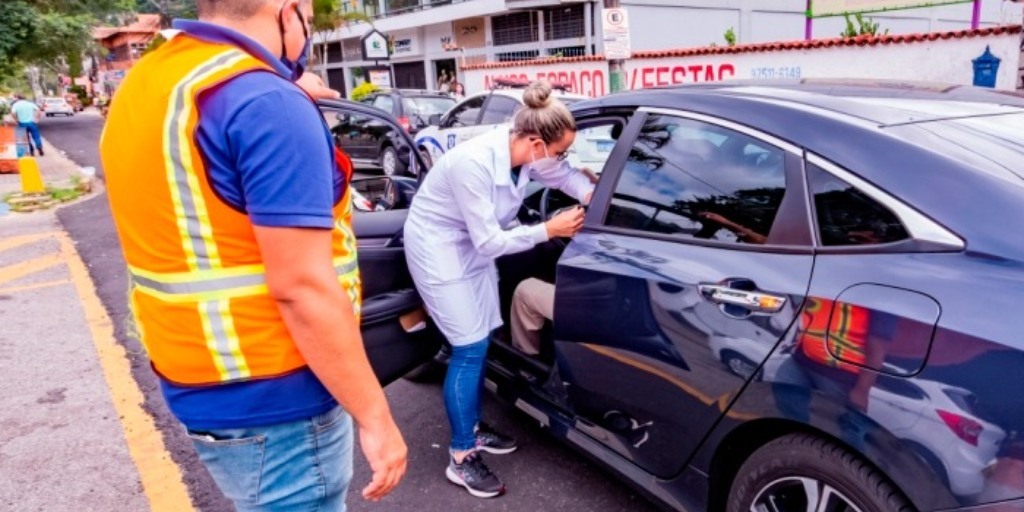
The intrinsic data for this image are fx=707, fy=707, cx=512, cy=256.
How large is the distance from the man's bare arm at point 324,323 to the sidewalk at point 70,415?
198 centimetres

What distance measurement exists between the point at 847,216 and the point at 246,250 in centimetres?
145

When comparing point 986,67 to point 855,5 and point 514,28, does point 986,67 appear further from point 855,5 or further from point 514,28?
point 514,28

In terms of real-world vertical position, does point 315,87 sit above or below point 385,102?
above

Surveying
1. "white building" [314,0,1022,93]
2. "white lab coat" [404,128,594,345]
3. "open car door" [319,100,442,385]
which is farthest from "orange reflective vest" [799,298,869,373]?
"white building" [314,0,1022,93]

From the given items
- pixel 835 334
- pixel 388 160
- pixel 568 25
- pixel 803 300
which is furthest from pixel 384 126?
pixel 568 25

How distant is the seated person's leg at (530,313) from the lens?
3.00m

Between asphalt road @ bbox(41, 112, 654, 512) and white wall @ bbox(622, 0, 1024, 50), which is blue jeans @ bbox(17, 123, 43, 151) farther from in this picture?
asphalt road @ bbox(41, 112, 654, 512)

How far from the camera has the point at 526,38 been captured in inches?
858

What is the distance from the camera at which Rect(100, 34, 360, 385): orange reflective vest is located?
1.15 m

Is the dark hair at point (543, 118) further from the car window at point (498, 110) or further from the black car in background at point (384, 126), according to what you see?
the black car in background at point (384, 126)

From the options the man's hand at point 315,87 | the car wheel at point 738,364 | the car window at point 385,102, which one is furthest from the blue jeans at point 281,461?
the car window at point 385,102

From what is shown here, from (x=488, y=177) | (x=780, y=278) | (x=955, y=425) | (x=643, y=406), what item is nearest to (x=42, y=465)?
(x=488, y=177)

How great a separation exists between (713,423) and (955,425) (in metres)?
0.64

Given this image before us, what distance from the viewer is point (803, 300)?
1756 mm
